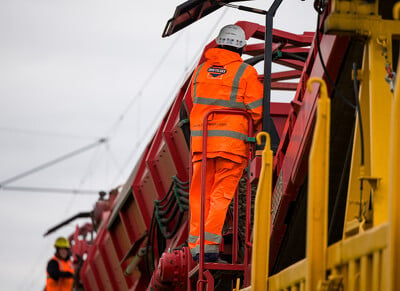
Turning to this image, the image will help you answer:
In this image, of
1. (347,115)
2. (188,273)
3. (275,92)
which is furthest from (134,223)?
(347,115)

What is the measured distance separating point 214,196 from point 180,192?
188 centimetres

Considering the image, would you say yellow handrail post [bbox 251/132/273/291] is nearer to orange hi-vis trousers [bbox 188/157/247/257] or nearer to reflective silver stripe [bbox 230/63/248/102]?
orange hi-vis trousers [bbox 188/157/247/257]

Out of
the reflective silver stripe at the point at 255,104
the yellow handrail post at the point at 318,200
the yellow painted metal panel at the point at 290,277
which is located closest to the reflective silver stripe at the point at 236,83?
the reflective silver stripe at the point at 255,104

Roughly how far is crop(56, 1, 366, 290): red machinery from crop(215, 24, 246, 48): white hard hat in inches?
10.5

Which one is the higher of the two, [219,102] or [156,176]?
[219,102]

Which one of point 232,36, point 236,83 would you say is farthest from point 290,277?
point 232,36

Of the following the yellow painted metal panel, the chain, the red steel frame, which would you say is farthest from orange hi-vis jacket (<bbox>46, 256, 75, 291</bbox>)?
the chain

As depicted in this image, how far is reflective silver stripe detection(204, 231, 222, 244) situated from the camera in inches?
241

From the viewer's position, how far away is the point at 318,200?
3.70 metres

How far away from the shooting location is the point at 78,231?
52.8 feet

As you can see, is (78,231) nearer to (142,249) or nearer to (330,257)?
(142,249)

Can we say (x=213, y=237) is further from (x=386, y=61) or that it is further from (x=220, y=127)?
(x=386, y=61)

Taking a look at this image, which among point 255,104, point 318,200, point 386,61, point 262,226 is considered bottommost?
point 262,226

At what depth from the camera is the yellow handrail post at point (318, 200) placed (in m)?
3.70
